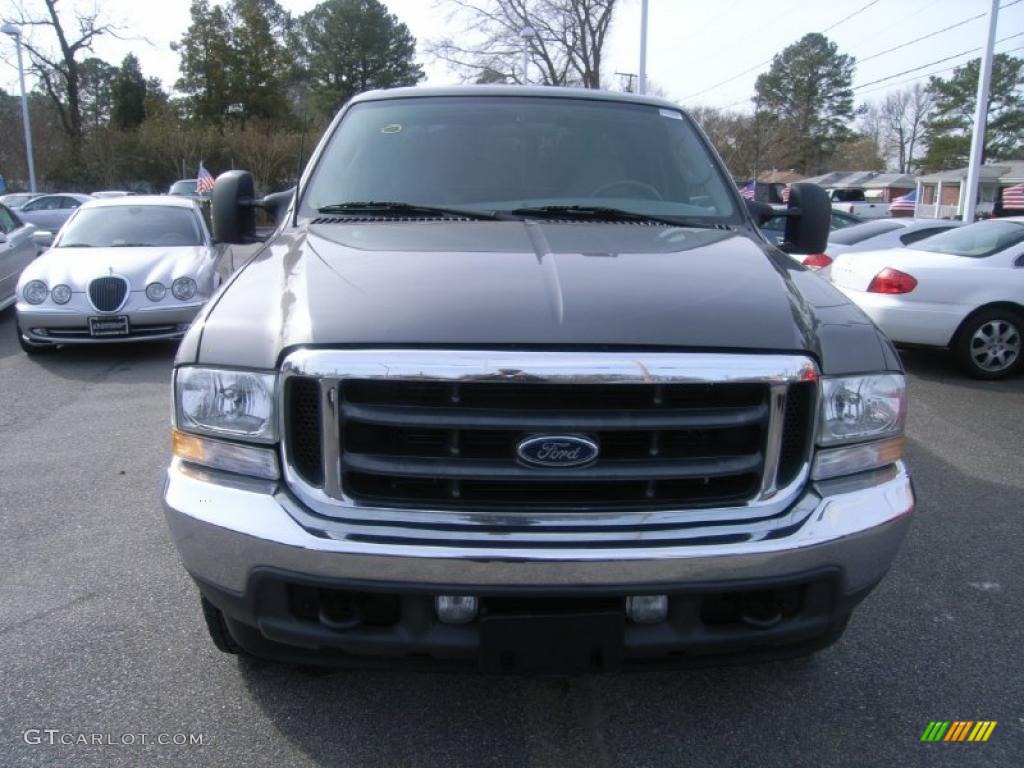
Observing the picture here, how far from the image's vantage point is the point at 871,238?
1066 centimetres

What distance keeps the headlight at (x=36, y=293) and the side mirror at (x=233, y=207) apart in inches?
214

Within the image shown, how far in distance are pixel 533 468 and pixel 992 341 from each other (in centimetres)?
693

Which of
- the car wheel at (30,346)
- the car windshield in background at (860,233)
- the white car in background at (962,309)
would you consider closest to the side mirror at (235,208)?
the car wheel at (30,346)

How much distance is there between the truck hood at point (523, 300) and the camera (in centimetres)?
212

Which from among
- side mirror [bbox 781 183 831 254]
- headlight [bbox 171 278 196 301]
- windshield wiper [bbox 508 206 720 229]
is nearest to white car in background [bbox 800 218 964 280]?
side mirror [bbox 781 183 831 254]

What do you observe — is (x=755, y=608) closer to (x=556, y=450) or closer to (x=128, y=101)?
(x=556, y=450)

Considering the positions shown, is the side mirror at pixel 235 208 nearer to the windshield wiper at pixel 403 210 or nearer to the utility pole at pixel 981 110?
the windshield wiper at pixel 403 210

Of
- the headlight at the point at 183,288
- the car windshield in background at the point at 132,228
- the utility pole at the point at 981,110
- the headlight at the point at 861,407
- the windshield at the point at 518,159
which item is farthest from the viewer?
the utility pole at the point at 981,110

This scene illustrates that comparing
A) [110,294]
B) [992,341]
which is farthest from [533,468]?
[110,294]

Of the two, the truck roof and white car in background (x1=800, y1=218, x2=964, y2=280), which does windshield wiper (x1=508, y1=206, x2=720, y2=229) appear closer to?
the truck roof

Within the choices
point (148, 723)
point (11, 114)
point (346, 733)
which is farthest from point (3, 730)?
point (11, 114)

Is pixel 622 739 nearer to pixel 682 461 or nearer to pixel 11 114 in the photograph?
pixel 682 461

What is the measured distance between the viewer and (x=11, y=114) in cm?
4416

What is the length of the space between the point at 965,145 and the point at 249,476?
75726mm
